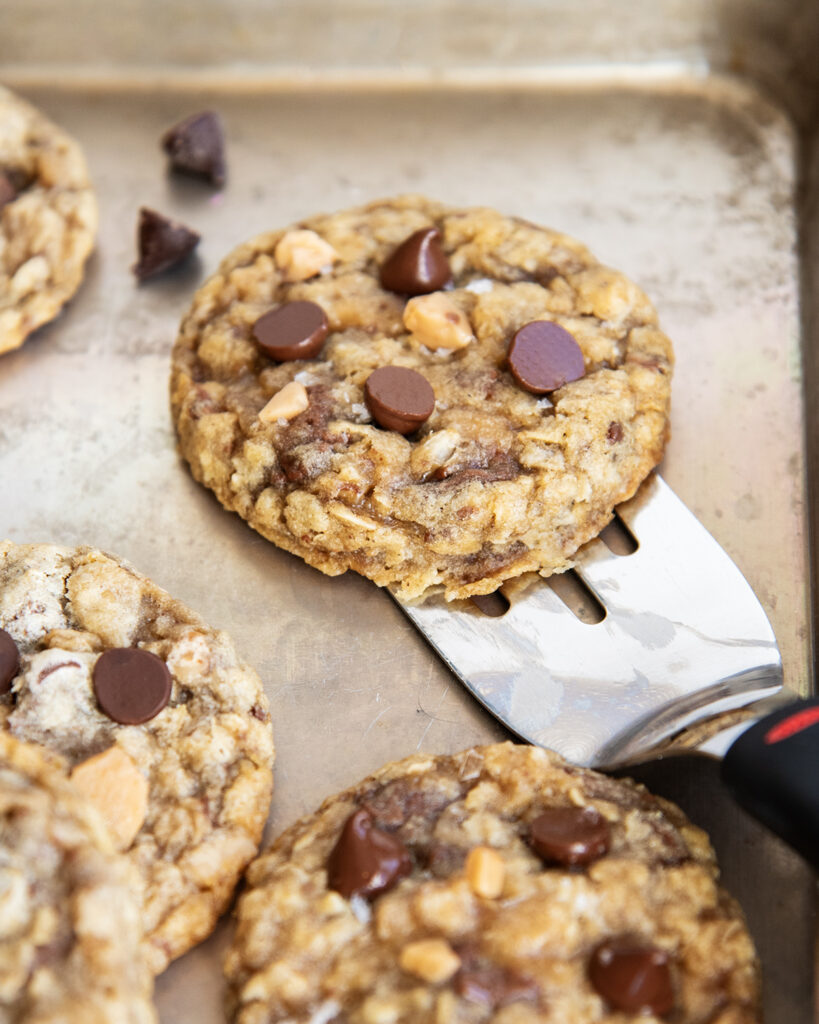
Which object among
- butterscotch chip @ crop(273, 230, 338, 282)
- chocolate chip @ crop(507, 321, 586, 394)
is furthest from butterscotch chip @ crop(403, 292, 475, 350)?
butterscotch chip @ crop(273, 230, 338, 282)

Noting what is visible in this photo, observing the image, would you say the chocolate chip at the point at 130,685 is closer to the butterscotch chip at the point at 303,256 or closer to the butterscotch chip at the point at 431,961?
the butterscotch chip at the point at 431,961

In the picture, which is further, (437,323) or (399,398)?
(437,323)

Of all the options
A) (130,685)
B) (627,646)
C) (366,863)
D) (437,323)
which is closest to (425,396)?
(437,323)

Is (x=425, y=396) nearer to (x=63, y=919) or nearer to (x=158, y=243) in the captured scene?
(x=158, y=243)

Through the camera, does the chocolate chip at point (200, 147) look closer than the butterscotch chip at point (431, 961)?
No

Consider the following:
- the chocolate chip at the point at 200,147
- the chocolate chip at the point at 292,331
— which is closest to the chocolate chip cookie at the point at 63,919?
the chocolate chip at the point at 292,331

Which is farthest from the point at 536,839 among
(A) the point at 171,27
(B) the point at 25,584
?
(A) the point at 171,27

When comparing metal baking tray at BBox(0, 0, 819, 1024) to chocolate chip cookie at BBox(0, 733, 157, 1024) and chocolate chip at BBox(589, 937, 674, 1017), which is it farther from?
chocolate chip cookie at BBox(0, 733, 157, 1024)
